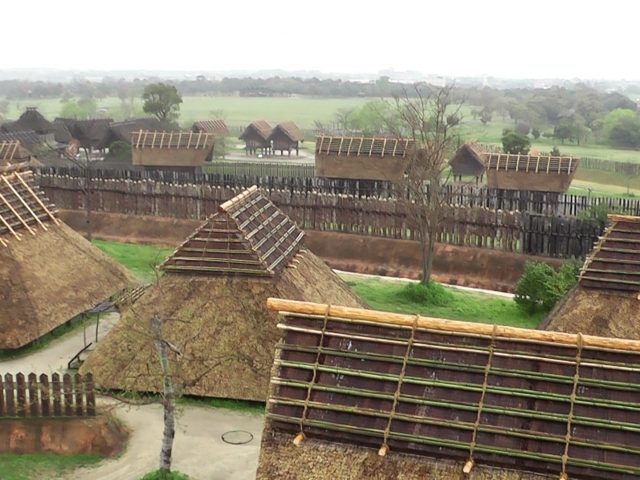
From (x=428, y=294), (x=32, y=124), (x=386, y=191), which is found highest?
(x=386, y=191)

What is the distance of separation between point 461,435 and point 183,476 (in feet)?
17.3

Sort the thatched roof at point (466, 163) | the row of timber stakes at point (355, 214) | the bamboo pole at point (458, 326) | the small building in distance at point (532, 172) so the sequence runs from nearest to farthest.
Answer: the bamboo pole at point (458, 326), the row of timber stakes at point (355, 214), the small building in distance at point (532, 172), the thatched roof at point (466, 163)

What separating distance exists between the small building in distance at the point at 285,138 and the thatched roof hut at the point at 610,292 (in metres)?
47.1

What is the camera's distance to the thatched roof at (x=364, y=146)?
34.1m

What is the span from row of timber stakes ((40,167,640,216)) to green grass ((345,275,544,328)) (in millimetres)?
5884

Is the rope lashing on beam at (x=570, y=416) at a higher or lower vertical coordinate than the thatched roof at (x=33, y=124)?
higher

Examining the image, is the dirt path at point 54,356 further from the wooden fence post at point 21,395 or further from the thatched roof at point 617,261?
the thatched roof at point 617,261

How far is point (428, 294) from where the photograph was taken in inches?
882

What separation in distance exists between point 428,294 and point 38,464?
12872mm

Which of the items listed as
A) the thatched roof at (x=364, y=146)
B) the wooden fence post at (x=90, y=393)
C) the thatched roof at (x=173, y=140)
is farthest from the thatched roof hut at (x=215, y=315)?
the thatched roof at (x=173, y=140)

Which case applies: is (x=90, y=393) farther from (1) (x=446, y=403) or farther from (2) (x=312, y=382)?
(1) (x=446, y=403)

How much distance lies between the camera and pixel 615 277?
1530 cm

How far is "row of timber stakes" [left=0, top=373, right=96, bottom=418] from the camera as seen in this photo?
13086 mm

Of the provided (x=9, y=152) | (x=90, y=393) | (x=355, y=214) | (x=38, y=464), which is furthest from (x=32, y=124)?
(x=38, y=464)
